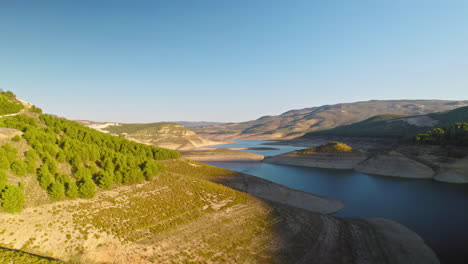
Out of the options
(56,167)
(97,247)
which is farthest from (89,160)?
(97,247)

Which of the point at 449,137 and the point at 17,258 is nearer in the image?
the point at 17,258

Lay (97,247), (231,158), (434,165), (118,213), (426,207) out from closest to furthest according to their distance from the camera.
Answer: (97,247) < (118,213) < (426,207) < (434,165) < (231,158)

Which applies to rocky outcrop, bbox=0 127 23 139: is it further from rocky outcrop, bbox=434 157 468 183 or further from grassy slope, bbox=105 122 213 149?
grassy slope, bbox=105 122 213 149

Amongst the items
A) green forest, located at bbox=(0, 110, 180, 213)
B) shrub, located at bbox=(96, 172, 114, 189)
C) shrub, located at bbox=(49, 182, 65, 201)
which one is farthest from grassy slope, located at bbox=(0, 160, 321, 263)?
green forest, located at bbox=(0, 110, 180, 213)

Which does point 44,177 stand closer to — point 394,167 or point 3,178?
point 3,178

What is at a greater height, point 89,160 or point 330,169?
point 89,160

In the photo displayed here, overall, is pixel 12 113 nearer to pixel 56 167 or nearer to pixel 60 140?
pixel 60 140

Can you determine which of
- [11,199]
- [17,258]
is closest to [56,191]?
[11,199]

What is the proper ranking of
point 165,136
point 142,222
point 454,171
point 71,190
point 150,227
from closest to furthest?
point 150,227 < point 142,222 < point 71,190 < point 454,171 < point 165,136
